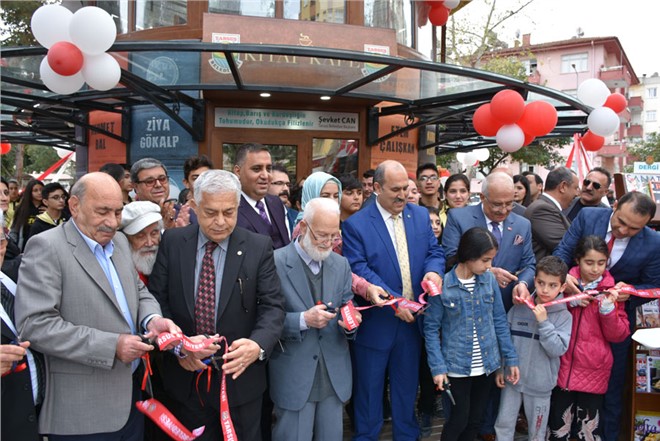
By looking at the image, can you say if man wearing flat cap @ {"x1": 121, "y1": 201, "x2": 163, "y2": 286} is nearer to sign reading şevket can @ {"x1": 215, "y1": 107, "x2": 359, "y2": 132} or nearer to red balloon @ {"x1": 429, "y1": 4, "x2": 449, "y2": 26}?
sign reading şevket can @ {"x1": 215, "y1": 107, "x2": 359, "y2": 132}

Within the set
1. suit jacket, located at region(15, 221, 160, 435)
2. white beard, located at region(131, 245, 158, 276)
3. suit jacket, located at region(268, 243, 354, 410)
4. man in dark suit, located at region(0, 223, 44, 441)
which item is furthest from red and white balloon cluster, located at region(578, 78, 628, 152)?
man in dark suit, located at region(0, 223, 44, 441)

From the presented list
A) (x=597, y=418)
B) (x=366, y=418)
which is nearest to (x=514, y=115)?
(x=597, y=418)

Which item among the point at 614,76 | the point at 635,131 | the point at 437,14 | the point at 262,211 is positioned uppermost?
the point at 614,76

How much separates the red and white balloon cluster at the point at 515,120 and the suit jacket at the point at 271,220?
3.78m

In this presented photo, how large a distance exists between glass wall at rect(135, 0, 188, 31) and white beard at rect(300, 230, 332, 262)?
261 inches

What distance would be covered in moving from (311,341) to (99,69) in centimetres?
378

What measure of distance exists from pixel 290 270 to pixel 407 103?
18.6ft

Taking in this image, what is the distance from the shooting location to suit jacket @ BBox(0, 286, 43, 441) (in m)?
2.27

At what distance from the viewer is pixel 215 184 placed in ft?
8.93

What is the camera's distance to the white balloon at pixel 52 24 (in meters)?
4.98

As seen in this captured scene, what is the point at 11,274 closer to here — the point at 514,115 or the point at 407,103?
the point at 514,115

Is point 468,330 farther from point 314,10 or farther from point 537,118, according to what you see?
point 314,10

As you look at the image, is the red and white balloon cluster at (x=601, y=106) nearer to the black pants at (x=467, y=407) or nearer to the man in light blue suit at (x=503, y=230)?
the man in light blue suit at (x=503, y=230)

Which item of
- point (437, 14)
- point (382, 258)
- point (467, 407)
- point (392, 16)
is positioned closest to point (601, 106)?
point (437, 14)
